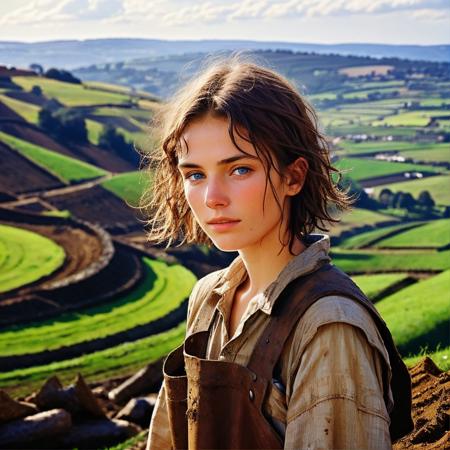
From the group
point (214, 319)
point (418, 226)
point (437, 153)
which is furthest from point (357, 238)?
point (214, 319)

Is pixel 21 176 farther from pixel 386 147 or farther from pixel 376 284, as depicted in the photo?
pixel 386 147

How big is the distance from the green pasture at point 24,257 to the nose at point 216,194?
146 feet

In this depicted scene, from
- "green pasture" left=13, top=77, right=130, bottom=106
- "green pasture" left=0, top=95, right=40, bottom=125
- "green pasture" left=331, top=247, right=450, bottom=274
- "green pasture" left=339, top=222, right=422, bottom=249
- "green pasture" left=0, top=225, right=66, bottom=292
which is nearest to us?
"green pasture" left=0, top=225, right=66, bottom=292

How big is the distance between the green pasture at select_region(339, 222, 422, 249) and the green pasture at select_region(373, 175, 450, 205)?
10312 mm

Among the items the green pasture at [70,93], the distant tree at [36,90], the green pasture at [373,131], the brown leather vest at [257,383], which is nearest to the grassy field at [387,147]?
the green pasture at [373,131]

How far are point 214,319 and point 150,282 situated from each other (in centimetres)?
5011

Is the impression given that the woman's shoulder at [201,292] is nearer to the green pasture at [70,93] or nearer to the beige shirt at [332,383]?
the beige shirt at [332,383]

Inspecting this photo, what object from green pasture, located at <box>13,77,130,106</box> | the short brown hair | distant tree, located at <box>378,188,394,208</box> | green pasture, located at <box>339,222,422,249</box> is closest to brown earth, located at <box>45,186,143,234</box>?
green pasture, located at <box>339,222,422,249</box>

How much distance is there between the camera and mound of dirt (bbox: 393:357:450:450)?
5637 millimetres

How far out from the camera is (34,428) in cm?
1605

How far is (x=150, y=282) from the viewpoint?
54.5 m

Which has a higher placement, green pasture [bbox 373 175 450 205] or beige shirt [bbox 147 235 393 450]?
green pasture [bbox 373 175 450 205]

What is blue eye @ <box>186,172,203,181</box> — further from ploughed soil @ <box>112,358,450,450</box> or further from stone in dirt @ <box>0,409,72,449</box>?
stone in dirt @ <box>0,409,72,449</box>

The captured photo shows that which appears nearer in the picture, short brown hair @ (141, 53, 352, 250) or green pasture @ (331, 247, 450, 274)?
short brown hair @ (141, 53, 352, 250)
